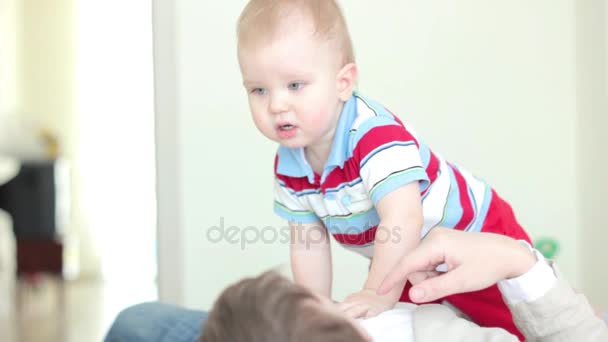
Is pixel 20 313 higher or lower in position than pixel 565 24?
lower

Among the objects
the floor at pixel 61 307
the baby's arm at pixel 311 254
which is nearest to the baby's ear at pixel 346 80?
the baby's arm at pixel 311 254

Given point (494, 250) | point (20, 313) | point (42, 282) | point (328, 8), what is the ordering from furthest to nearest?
point (42, 282) < point (20, 313) < point (328, 8) < point (494, 250)

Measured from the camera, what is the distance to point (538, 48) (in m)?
2.49

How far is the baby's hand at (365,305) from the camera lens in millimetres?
1132

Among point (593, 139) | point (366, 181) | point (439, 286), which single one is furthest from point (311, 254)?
point (593, 139)

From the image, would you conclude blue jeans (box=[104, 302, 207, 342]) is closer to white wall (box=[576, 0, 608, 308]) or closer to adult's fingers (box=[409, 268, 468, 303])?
adult's fingers (box=[409, 268, 468, 303])

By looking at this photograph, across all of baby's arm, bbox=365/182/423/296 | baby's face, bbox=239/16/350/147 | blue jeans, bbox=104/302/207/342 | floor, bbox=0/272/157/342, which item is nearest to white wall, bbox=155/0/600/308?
baby's face, bbox=239/16/350/147

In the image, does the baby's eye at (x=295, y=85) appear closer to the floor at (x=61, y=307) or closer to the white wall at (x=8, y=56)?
the floor at (x=61, y=307)

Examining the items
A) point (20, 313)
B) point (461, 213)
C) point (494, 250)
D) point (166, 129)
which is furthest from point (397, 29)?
point (20, 313)

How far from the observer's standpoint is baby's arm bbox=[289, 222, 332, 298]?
1.49 m

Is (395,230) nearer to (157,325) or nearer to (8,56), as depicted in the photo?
(157,325)

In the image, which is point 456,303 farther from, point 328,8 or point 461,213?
point 328,8

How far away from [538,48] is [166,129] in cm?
125

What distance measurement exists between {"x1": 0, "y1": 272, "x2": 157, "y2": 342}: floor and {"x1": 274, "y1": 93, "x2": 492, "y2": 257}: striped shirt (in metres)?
2.41
